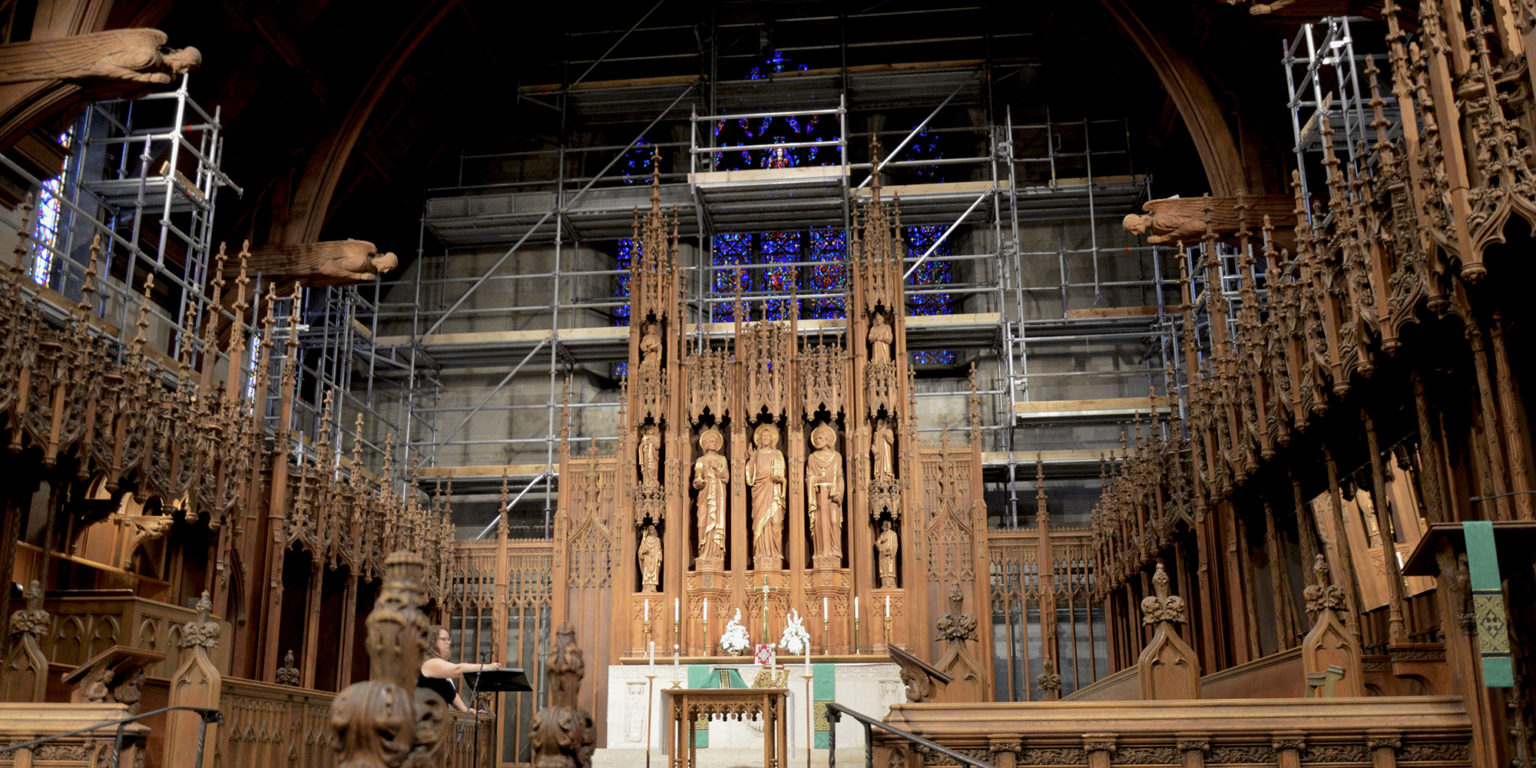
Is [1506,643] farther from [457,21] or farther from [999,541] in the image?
[457,21]

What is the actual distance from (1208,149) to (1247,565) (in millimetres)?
8569

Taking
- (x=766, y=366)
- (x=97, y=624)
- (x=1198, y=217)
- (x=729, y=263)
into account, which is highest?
(x=729, y=263)

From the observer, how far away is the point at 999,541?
55.3ft

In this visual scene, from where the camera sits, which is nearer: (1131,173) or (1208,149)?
(1208,149)

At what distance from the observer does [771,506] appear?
52.6 feet

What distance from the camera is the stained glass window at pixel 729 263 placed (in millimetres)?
22953

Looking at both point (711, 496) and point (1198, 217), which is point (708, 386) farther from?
point (1198, 217)

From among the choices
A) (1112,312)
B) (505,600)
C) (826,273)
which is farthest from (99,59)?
(1112,312)

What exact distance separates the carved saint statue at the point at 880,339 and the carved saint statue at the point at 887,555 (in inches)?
85.2

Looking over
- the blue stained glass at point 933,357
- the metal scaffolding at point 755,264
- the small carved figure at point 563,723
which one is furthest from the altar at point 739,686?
the blue stained glass at point 933,357

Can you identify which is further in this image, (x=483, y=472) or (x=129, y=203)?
(x=483, y=472)

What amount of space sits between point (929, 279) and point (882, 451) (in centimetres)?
766

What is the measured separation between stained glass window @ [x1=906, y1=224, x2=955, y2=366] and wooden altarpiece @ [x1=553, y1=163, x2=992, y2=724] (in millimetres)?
5552

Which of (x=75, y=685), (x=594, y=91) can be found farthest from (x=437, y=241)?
(x=75, y=685)
